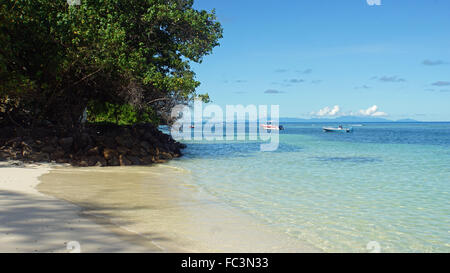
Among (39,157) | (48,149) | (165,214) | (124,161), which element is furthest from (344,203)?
(48,149)

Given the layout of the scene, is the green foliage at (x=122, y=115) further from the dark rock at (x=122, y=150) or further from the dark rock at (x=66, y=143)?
the dark rock at (x=66, y=143)

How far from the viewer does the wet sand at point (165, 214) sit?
6281mm

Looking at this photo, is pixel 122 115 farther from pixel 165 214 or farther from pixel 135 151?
→ pixel 165 214

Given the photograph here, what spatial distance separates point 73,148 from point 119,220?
39.5 ft

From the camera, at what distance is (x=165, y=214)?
809 centimetres

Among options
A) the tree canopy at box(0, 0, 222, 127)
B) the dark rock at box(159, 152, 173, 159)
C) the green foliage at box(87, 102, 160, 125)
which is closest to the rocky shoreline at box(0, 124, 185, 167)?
the dark rock at box(159, 152, 173, 159)

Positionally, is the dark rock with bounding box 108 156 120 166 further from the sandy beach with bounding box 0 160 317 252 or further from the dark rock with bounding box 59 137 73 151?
the sandy beach with bounding box 0 160 317 252

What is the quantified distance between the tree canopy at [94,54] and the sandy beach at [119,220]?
641 cm

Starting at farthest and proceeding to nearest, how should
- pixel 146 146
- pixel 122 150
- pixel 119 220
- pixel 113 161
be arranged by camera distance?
pixel 146 146, pixel 122 150, pixel 113 161, pixel 119 220

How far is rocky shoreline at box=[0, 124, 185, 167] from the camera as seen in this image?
16.2 metres
